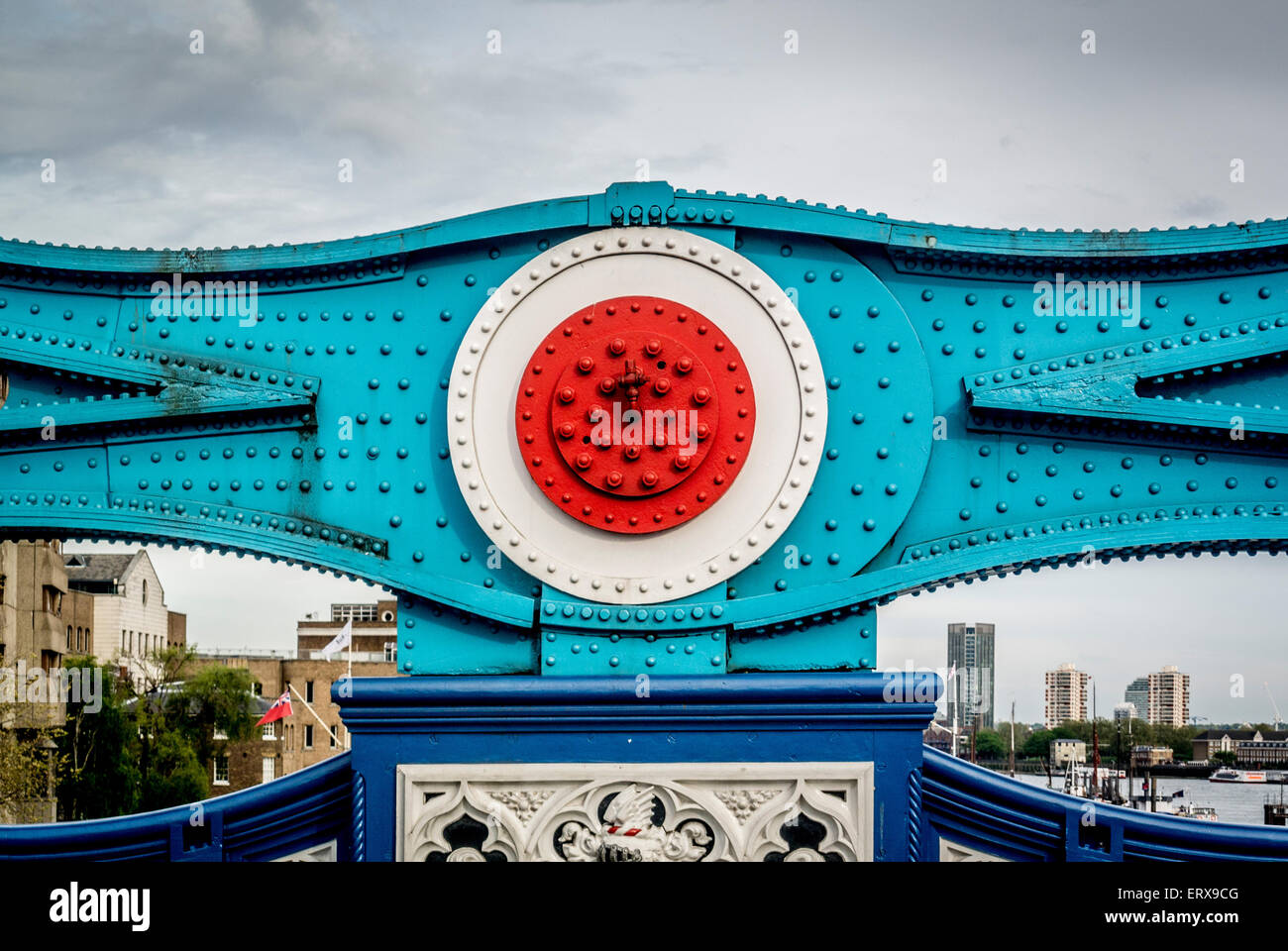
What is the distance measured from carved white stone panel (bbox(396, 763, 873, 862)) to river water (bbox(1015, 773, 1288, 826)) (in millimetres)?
55973

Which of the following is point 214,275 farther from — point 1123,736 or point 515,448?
point 1123,736

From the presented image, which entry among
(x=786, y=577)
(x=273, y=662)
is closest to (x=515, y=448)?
(x=786, y=577)

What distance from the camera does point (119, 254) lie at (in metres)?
7.41

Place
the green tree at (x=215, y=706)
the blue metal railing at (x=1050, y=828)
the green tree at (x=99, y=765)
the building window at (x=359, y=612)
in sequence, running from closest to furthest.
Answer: the blue metal railing at (x=1050, y=828) < the green tree at (x=99, y=765) < the green tree at (x=215, y=706) < the building window at (x=359, y=612)

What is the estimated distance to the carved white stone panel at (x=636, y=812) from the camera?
6.59 meters

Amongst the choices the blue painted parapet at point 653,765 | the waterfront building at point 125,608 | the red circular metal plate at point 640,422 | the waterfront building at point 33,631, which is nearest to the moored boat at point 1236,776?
the waterfront building at point 125,608

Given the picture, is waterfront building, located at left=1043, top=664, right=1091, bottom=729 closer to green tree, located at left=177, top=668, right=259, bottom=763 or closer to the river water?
the river water

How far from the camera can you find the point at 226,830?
7137 mm

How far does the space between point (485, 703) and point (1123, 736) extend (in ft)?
197

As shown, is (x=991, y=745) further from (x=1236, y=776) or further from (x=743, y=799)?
(x=743, y=799)

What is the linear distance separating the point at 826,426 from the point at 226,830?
3826mm

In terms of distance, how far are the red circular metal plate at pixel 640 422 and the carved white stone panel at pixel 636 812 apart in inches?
50.5

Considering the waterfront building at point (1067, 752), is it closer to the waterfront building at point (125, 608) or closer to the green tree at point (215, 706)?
the green tree at point (215, 706)
